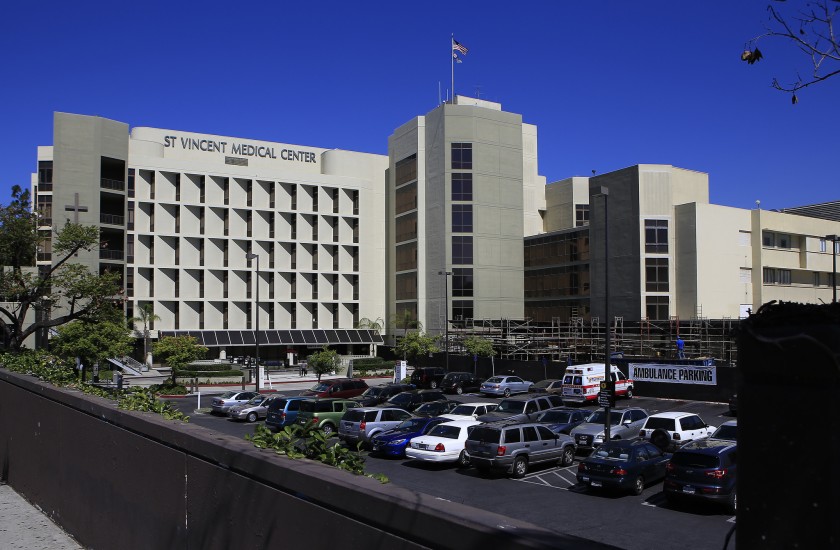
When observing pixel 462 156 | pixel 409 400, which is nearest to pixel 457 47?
pixel 462 156

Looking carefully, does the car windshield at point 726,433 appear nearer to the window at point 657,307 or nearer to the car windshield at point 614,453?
the car windshield at point 614,453

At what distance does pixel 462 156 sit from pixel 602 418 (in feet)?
155

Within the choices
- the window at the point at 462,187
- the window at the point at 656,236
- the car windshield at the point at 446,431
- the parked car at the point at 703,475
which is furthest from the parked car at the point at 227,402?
the window at the point at 462,187

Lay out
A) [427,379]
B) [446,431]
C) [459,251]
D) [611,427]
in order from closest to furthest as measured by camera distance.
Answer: [446,431], [611,427], [427,379], [459,251]

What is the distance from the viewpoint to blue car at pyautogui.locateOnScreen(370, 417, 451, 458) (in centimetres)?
2625

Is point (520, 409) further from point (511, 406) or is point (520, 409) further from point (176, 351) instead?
point (176, 351)

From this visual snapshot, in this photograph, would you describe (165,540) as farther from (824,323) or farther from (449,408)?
(449,408)

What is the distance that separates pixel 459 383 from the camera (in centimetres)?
5003

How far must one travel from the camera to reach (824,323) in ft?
7.35

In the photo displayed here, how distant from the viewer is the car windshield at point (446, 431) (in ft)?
81.6

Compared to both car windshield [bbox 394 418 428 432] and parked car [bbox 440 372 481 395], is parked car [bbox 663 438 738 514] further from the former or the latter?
parked car [bbox 440 372 481 395]

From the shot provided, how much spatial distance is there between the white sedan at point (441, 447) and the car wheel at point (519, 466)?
1.71 meters

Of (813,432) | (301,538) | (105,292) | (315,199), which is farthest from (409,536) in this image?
(315,199)

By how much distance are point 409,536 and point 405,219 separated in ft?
249
